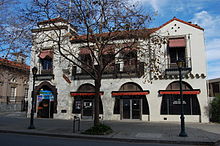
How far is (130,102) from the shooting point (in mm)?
19688

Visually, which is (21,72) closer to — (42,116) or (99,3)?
(42,116)

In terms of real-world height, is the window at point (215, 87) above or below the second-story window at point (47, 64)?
below

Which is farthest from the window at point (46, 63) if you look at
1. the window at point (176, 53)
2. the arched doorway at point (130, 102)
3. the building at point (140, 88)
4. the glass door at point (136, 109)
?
the window at point (176, 53)

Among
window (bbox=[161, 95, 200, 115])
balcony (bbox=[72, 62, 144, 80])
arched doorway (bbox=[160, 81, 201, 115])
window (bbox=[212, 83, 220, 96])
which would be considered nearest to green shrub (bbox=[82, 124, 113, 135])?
balcony (bbox=[72, 62, 144, 80])

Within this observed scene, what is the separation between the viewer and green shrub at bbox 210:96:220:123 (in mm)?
17159

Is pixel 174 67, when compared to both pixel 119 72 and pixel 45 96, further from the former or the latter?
pixel 45 96

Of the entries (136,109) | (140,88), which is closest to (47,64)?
(140,88)

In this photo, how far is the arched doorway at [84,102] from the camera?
68.2 ft

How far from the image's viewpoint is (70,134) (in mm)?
11820

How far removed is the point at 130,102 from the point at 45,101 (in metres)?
10.1

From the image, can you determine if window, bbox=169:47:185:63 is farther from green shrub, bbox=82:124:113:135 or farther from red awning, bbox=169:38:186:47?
green shrub, bbox=82:124:113:135

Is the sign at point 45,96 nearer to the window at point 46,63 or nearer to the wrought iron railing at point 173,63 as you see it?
the window at point 46,63

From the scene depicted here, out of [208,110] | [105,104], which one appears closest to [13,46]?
[105,104]

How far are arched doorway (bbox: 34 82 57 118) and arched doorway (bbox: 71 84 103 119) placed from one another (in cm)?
269
